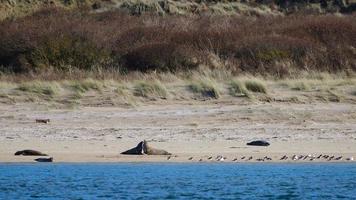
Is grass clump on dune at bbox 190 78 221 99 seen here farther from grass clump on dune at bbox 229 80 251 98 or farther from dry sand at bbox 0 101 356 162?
dry sand at bbox 0 101 356 162

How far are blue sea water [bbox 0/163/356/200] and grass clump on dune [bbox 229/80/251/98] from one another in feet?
14.9

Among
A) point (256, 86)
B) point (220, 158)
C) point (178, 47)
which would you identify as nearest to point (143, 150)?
point (220, 158)

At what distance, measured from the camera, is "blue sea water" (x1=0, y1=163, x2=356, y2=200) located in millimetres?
11164

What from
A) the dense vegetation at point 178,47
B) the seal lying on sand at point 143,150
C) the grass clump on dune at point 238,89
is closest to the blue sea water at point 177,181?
the seal lying on sand at point 143,150

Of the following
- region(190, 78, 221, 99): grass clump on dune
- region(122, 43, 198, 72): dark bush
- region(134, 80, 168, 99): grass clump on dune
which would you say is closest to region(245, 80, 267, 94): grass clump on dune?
region(190, 78, 221, 99): grass clump on dune

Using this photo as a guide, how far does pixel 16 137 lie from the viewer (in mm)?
14398

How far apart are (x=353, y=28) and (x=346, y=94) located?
647cm

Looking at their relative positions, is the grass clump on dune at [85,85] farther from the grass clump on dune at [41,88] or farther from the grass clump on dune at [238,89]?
the grass clump on dune at [238,89]

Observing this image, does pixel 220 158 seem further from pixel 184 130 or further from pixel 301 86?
pixel 301 86

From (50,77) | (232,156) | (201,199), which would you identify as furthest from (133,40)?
(201,199)

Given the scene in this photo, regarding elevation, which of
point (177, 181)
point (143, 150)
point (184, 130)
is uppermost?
point (184, 130)

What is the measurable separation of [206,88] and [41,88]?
308cm

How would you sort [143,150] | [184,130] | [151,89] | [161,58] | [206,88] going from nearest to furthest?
[143,150] → [184,130] → [151,89] → [206,88] → [161,58]

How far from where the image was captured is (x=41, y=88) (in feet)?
58.5
